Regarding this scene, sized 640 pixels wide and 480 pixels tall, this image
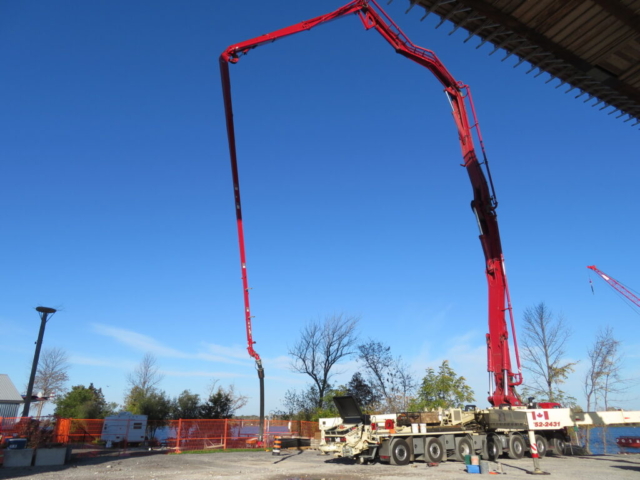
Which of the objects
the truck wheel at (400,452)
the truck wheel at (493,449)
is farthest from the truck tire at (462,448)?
the truck wheel at (400,452)

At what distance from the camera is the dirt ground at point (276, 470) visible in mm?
13156

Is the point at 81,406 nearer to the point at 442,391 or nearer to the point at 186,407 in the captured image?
the point at 186,407

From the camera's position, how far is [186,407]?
117 feet

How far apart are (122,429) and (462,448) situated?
18.7 m

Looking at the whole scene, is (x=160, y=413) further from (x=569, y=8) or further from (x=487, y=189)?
(x=569, y=8)

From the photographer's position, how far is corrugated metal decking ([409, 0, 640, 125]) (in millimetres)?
9539

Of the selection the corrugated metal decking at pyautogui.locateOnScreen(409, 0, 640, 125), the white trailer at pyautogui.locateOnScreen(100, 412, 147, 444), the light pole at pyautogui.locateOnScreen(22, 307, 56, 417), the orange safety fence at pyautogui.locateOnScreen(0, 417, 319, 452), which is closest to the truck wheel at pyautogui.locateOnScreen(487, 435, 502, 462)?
the orange safety fence at pyautogui.locateOnScreen(0, 417, 319, 452)

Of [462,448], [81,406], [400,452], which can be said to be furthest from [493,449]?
[81,406]

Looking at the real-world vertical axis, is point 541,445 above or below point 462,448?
below

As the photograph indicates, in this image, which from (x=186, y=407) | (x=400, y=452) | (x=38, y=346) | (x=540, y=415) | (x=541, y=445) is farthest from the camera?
(x=186, y=407)

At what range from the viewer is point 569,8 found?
9570 millimetres

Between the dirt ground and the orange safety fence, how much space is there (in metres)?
5.93

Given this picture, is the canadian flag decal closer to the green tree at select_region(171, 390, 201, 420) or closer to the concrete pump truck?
the concrete pump truck

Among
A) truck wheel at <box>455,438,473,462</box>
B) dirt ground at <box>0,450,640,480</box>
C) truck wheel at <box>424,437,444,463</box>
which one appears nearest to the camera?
dirt ground at <box>0,450,640,480</box>
